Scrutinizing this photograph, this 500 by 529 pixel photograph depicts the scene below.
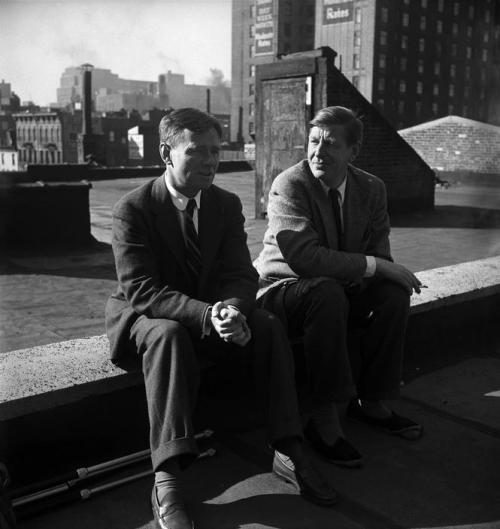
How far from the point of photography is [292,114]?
10359 mm

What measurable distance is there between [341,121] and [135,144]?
66.8 metres

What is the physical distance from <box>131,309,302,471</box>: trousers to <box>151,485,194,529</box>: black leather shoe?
0.11 meters

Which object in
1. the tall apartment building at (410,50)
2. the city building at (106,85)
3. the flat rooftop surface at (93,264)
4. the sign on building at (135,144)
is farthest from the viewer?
the city building at (106,85)

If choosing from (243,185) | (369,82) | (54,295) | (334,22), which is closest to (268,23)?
(334,22)

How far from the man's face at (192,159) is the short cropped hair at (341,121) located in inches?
23.1

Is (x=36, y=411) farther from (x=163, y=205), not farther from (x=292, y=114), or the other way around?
(x=292, y=114)

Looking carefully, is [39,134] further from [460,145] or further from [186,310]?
[186,310]

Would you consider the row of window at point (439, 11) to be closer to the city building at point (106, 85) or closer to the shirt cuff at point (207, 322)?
the city building at point (106, 85)

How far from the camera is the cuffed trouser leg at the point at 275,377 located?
2.36 meters

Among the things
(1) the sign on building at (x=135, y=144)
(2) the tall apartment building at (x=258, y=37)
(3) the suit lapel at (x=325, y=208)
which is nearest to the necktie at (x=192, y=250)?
(3) the suit lapel at (x=325, y=208)

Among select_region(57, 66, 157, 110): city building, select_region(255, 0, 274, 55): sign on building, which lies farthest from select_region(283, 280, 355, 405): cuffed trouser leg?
select_region(57, 66, 157, 110): city building

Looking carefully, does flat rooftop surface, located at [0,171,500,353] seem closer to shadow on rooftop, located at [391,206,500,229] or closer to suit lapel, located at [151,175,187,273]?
shadow on rooftop, located at [391,206,500,229]

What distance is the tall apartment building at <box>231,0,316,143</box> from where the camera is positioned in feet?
244

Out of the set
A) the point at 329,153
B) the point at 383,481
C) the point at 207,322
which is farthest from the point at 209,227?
the point at 383,481
